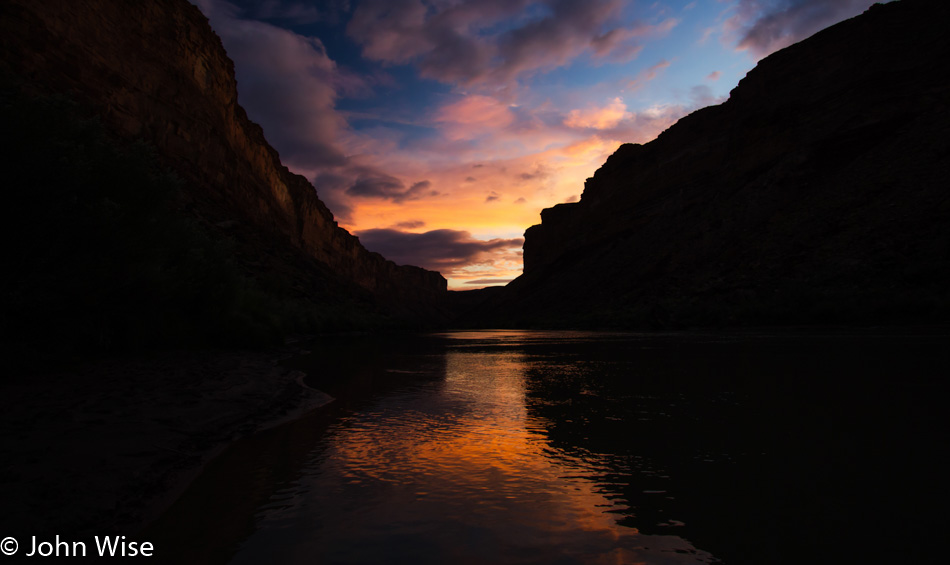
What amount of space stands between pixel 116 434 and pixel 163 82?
58.7 meters

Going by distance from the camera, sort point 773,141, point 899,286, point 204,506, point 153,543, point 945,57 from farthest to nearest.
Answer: point 773,141
point 945,57
point 899,286
point 204,506
point 153,543

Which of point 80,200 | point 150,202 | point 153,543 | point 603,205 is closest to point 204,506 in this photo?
point 153,543

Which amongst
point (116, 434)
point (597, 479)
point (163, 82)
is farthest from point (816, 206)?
point (163, 82)

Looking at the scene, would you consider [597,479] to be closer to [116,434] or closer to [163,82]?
[116,434]

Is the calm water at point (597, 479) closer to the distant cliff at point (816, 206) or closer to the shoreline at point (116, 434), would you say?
the shoreline at point (116, 434)

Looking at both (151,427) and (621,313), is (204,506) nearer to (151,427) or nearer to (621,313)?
(151,427)

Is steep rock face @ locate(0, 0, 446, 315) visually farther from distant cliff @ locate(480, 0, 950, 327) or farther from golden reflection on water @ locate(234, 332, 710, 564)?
distant cliff @ locate(480, 0, 950, 327)

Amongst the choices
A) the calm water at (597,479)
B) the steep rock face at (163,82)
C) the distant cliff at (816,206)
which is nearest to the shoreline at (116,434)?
the calm water at (597,479)

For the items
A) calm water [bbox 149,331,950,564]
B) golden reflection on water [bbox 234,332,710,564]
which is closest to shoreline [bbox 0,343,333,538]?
calm water [bbox 149,331,950,564]

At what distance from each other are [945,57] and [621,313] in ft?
116

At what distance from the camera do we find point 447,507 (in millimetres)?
3947

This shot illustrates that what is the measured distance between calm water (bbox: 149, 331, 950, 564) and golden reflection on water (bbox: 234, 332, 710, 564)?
0.05 ft

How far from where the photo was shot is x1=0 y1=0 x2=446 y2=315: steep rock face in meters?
34.6

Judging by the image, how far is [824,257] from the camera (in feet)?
116
